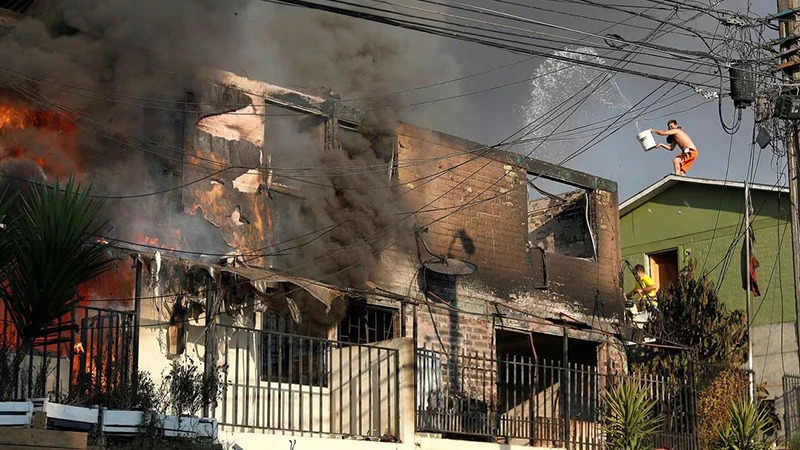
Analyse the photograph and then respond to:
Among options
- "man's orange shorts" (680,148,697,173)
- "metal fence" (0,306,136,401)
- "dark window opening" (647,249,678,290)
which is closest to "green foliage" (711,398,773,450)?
"man's orange shorts" (680,148,697,173)

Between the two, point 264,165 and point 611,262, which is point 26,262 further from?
point 611,262

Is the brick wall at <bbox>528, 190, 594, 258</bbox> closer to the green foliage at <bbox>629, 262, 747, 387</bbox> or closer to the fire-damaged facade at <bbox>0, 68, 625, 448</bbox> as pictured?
the fire-damaged facade at <bbox>0, 68, 625, 448</bbox>

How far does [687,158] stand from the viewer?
66.8 ft

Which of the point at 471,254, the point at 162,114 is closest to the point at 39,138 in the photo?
the point at 162,114

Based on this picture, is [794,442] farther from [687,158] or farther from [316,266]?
[316,266]

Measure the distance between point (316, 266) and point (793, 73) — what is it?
7.11m

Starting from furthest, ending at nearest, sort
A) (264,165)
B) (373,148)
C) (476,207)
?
(476,207)
(373,148)
(264,165)

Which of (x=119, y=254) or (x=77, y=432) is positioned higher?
(x=119, y=254)

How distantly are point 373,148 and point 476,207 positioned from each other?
7.54 ft

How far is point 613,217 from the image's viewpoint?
22.1 metres

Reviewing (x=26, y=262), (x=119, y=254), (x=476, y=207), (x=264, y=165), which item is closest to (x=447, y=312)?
(x=476, y=207)

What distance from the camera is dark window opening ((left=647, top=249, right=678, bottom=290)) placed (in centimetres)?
2894

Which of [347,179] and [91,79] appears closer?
[91,79]

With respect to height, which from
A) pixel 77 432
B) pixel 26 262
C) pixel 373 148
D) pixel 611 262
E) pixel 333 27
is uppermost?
pixel 333 27
